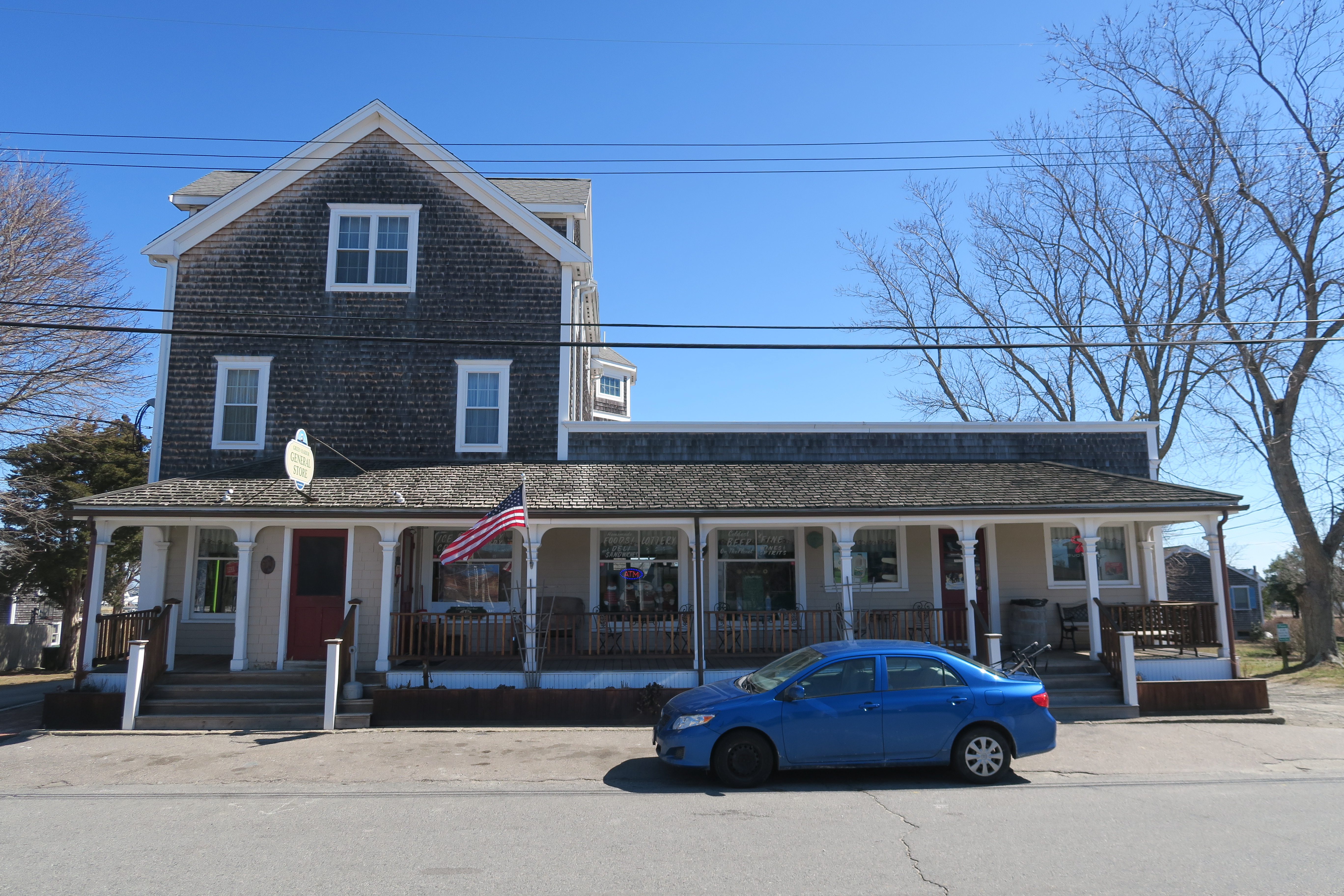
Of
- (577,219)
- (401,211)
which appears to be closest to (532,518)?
(401,211)

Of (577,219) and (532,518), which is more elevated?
(577,219)

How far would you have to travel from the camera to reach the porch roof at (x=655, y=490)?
513 inches

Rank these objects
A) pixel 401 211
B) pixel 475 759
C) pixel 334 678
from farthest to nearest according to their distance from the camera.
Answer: pixel 401 211 → pixel 334 678 → pixel 475 759

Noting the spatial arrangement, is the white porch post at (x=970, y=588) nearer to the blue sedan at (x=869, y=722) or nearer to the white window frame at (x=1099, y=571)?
the white window frame at (x=1099, y=571)

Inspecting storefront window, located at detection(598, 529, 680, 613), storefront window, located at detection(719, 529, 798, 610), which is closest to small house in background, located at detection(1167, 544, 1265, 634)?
storefront window, located at detection(719, 529, 798, 610)

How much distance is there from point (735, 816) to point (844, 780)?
1.89 m

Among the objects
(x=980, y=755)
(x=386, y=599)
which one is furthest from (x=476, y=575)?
(x=980, y=755)

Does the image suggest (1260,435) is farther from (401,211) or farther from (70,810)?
(70,810)

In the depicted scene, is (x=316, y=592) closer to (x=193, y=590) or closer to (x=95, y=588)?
(x=193, y=590)

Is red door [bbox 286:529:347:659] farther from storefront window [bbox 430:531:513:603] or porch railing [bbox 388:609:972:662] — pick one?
storefront window [bbox 430:531:513:603]

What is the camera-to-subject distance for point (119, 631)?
1342 centimetres

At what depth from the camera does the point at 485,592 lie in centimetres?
1541

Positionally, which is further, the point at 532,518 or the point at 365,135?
the point at 365,135

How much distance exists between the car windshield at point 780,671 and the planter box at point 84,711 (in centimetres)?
939
